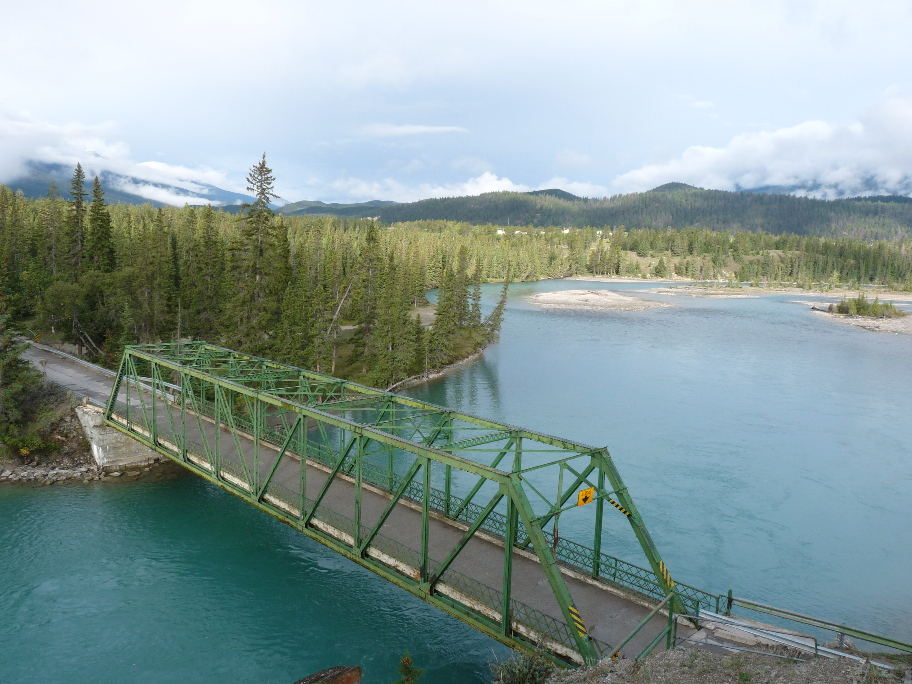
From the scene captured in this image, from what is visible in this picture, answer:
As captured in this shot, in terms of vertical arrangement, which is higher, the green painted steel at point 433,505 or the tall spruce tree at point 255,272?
the tall spruce tree at point 255,272

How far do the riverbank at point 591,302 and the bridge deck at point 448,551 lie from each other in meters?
107

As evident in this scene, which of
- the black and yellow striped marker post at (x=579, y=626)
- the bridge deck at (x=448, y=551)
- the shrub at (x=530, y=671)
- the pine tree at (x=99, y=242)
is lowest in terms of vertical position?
the shrub at (x=530, y=671)

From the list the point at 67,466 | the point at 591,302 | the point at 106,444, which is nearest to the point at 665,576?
the point at 106,444

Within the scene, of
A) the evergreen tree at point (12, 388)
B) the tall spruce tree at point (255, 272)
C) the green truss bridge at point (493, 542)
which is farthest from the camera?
the tall spruce tree at point (255, 272)

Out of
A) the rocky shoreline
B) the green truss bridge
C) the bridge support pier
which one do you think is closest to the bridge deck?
the green truss bridge

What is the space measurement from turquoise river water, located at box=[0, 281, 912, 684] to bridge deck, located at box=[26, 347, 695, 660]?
457cm

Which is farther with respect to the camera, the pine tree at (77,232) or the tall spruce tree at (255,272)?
the pine tree at (77,232)

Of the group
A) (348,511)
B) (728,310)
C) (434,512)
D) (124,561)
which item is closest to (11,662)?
(124,561)

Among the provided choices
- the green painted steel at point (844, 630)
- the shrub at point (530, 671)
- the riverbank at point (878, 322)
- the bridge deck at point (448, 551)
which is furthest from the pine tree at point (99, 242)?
the riverbank at point (878, 322)

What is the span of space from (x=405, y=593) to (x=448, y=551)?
23.1 feet

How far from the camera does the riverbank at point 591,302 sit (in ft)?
429

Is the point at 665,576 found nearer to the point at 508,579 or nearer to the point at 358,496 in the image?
the point at 508,579

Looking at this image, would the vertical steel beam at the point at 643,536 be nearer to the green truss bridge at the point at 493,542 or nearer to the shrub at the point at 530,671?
the green truss bridge at the point at 493,542

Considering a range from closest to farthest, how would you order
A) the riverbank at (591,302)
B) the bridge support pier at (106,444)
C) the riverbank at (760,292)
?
the bridge support pier at (106,444)
the riverbank at (591,302)
the riverbank at (760,292)
